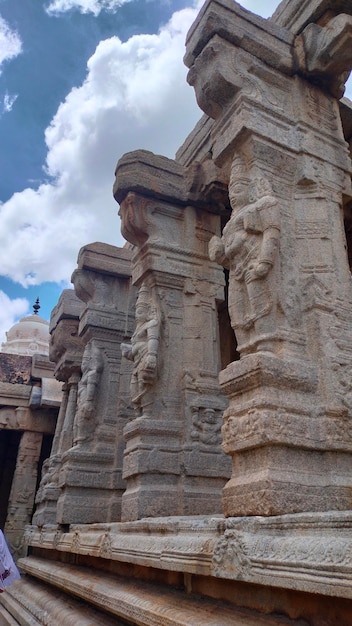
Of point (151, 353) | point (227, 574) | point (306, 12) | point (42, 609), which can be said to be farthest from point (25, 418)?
point (227, 574)

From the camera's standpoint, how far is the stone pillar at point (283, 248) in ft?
10.4

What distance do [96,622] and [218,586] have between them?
171 centimetres

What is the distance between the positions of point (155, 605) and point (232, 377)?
1.43m

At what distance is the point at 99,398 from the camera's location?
750 centimetres

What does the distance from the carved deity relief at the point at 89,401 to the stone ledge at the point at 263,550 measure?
354 centimetres

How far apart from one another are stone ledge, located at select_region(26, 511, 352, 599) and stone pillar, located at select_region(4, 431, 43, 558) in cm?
884

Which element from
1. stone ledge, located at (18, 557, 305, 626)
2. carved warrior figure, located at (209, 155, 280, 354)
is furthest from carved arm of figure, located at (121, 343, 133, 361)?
stone ledge, located at (18, 557, 305, 626)


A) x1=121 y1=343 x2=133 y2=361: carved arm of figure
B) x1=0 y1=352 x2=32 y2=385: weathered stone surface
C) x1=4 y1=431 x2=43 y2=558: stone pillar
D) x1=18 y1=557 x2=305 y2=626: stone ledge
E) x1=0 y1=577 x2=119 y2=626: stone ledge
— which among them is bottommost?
x1=0 y1=577 x2=119 y2=626: stone ledge

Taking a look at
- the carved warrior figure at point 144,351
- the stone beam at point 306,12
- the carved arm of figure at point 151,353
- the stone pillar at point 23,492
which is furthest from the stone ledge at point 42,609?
the stone beam at point 306,12

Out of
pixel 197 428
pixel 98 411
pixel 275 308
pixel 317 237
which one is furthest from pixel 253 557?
pixel 98 411

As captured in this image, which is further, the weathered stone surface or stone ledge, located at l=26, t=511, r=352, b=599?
the weathered stone surface

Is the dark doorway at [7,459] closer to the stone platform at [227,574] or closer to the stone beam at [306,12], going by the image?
the stone platform at [227,574]

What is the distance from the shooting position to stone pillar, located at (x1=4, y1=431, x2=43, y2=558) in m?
11.5

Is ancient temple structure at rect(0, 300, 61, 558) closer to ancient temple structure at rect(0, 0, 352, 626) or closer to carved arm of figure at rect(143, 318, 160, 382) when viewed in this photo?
ancient temple structure at rect(0, 0, 352, 626)
